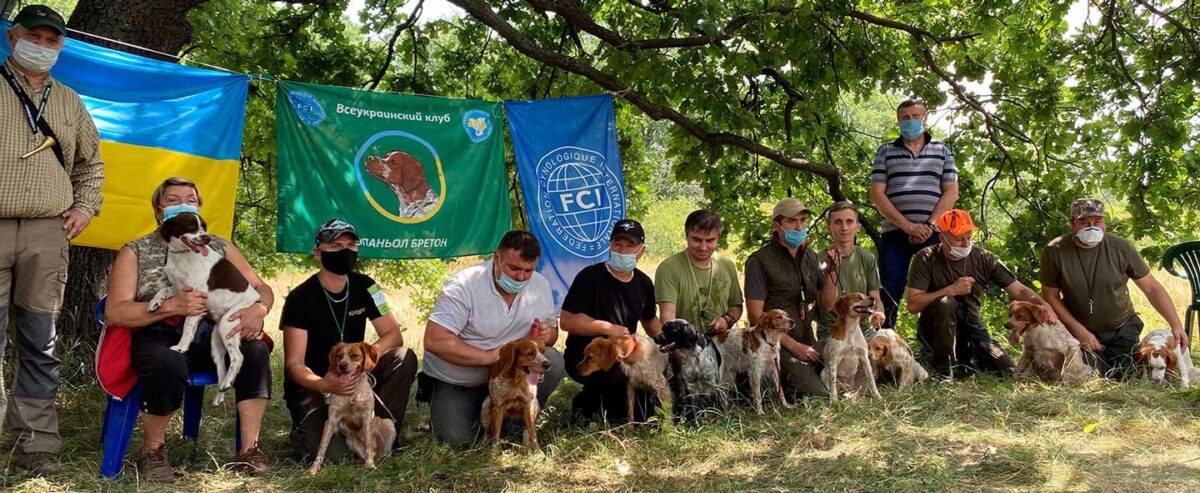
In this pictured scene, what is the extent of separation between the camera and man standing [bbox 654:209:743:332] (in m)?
6.03

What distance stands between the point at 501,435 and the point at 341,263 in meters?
1.30

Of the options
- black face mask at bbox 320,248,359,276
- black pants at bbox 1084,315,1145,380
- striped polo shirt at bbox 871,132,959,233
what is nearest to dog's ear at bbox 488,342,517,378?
black face mask at bbox 320,248,359,276

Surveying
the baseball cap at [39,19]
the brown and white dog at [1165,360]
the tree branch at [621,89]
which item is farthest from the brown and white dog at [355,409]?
the brown and white dog at [1165,360]

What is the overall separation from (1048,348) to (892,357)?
1100 millimetres

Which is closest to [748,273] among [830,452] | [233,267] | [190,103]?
[830,452]

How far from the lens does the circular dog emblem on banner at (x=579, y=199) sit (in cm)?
688

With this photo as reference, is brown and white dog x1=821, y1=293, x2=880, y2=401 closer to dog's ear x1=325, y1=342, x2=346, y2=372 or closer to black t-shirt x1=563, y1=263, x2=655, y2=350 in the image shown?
black t-shirt x1=563, y1=263, x2=655, y2=350

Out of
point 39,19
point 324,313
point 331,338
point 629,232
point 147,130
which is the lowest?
point 331,338

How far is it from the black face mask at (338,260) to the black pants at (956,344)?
156 inches

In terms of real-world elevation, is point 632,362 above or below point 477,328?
below

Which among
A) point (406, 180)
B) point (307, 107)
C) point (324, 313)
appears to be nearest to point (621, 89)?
point (406, 180)

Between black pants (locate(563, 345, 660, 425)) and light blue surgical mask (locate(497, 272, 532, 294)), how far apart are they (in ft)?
1.69

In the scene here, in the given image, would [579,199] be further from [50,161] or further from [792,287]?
[50,161]

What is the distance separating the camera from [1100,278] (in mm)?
6898
